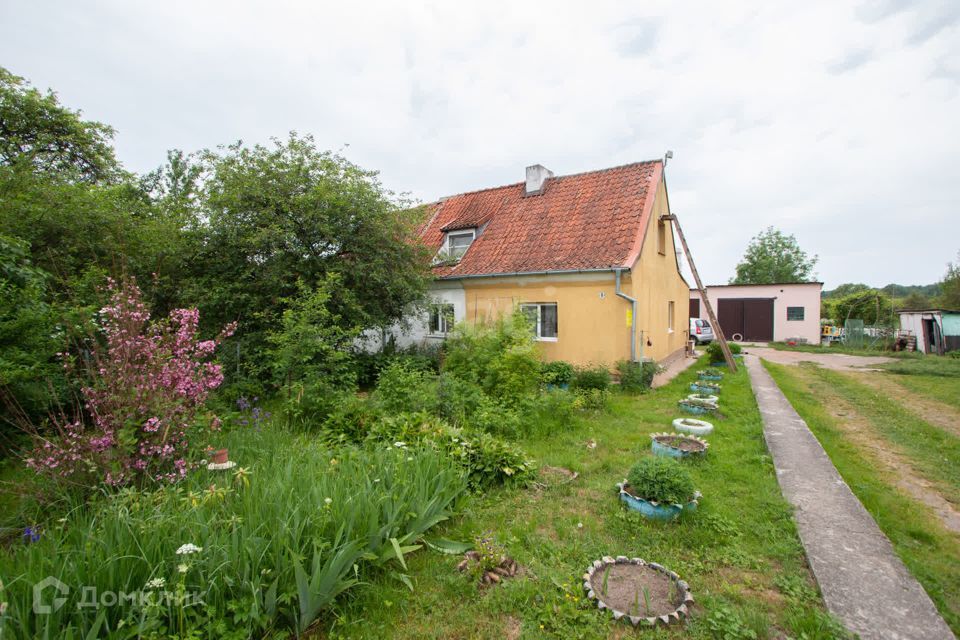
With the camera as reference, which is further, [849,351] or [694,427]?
[849,351]

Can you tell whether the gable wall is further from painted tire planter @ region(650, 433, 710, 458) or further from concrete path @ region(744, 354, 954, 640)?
concrete path @ region(744, 354, 954, 640)

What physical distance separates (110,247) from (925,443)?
13922 mm

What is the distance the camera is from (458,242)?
50.3ft

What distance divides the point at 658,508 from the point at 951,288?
38.2 m

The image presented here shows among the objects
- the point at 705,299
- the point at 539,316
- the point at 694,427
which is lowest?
the point at 694,427

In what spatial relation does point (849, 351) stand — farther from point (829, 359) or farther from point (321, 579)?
point (321, 579)

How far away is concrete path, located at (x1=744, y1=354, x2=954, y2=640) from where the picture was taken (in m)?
2.56

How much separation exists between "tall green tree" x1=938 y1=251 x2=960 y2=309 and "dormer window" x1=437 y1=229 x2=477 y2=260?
32.9 metres

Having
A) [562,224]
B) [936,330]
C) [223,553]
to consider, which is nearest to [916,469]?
[223,553]

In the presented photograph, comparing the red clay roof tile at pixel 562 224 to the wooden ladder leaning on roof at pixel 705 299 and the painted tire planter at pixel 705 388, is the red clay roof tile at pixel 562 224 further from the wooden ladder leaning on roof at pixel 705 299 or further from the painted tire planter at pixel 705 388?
the painted tire planter at pixel 705 388

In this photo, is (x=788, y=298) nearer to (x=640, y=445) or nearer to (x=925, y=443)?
(x=925, y=443)

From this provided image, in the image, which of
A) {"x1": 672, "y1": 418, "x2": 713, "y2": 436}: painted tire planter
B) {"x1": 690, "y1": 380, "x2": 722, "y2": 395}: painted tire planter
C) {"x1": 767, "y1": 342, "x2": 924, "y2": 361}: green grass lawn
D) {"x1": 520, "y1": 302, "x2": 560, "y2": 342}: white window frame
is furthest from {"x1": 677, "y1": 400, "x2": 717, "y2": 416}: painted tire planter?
{"x1": 767, "y1": 342, "x2": 924, "y2": 361}: green grass lawn

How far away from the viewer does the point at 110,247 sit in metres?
7.84

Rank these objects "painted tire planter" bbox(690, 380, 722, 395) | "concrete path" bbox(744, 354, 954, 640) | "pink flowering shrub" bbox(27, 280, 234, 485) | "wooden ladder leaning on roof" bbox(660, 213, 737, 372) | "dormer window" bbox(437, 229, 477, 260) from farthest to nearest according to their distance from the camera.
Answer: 1. "dormer window" bbox(437, 229, 477, 260)
2. "wooden ladder leaning on roof" bbox(660, 213, 737, 372)
3. "painted tire planter" bbox(690, 380, 722, 395)
4. "pink flowering shrub" bbox(27, 280, 234, 485)
5. "concrete path" bbox(744, 354, 954, 640)
